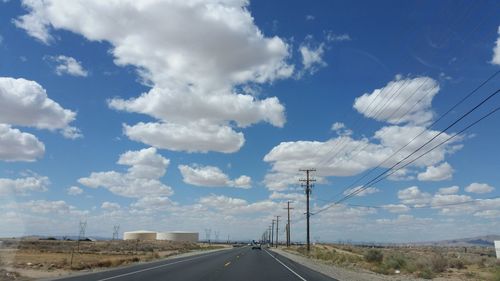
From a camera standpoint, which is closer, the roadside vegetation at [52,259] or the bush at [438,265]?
the roadside vegetation at [52,259]

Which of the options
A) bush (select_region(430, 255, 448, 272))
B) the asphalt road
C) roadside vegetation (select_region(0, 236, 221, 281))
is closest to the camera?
the asphalt road

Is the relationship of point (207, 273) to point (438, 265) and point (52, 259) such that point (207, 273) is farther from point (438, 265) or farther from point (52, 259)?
point (52, 259)

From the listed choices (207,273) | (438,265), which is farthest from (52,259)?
(438,265)

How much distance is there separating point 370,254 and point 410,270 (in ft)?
58.7

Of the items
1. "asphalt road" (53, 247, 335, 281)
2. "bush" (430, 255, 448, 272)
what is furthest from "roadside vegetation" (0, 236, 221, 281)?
"bush" (430, 255, 448, 272)

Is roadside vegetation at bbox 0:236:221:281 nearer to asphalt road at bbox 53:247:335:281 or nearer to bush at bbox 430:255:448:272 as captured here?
asphalt road at bbox 53:247:335:281

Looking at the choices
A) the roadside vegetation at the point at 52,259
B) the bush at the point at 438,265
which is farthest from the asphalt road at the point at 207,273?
the bush at the point at 438,265

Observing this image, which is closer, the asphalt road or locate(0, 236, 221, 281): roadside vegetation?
the asphalt road

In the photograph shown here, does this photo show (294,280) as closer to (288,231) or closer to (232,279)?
(232,279)

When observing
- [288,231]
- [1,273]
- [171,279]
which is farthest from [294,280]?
[288,231]

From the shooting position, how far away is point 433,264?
4044 centimetres

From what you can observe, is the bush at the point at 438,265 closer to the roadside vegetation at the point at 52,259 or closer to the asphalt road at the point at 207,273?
the asphalt road at the point at 207,273

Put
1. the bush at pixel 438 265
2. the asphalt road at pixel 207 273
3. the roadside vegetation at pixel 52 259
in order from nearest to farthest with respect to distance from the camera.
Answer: the asphalt road at pixel 207 273, the roadside vegetation at pixel 52 259, the bush at pixel 438 265

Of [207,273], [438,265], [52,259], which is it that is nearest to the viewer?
[207,273]
